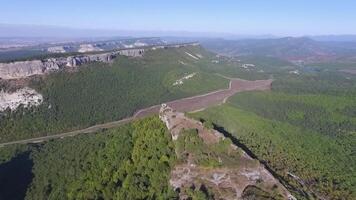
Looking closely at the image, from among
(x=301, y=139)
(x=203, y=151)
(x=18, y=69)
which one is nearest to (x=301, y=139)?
(x=301, y=139)

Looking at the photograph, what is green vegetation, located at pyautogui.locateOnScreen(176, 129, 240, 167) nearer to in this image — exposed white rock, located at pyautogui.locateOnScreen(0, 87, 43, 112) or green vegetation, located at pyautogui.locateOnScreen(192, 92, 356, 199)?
green vegetation, located at pyautogui.locateOnScreen(192, 92, 356, 199)

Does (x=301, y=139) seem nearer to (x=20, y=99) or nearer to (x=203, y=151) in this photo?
(x=203, y=151)

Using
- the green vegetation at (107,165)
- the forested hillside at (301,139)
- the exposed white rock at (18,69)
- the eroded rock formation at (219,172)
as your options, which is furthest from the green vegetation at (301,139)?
the exposed white rock at (18,69)

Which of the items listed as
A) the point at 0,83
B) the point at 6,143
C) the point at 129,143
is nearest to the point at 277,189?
the point at 129,143

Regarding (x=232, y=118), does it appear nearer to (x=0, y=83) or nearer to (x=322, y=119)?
(x=322, y=119)

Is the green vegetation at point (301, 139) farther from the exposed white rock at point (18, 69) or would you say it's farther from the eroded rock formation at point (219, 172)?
the exposed white rock at point (18, 69)

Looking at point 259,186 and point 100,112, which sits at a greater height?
point 259,186
